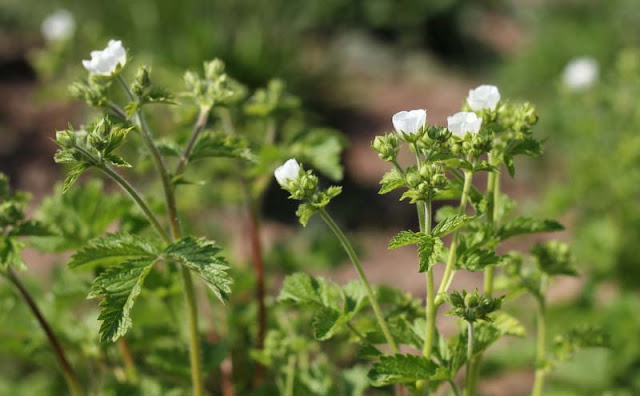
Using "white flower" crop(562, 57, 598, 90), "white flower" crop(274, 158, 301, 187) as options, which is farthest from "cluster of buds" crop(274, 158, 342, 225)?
"white flower" crop(562, 57, 598, 90)

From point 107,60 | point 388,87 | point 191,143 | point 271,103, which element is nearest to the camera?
point 107,60

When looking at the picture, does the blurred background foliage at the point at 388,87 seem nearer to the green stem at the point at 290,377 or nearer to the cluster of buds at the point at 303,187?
the green stem at the point at 290,377

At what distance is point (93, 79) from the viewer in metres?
1.56

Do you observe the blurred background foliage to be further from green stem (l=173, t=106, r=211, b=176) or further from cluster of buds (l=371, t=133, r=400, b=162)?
cluster of buds (l=371, t=133, r=400, b=162)

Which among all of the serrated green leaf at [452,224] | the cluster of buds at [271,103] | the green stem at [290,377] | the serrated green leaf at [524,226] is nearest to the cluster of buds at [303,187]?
the serrated green leaf at [452,224]

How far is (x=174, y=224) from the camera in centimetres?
157

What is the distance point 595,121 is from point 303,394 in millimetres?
2573

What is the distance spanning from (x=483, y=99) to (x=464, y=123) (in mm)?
124

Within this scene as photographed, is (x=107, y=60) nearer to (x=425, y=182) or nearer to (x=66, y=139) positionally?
(x=66, y=139)

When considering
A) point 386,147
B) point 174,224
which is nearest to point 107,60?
point 174,224

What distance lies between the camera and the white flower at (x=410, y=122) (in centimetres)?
136

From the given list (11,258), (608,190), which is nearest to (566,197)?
(608,190)

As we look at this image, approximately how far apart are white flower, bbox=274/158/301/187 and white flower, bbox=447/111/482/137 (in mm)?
318

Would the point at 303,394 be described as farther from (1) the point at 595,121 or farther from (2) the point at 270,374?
(1) the point at 595,121
